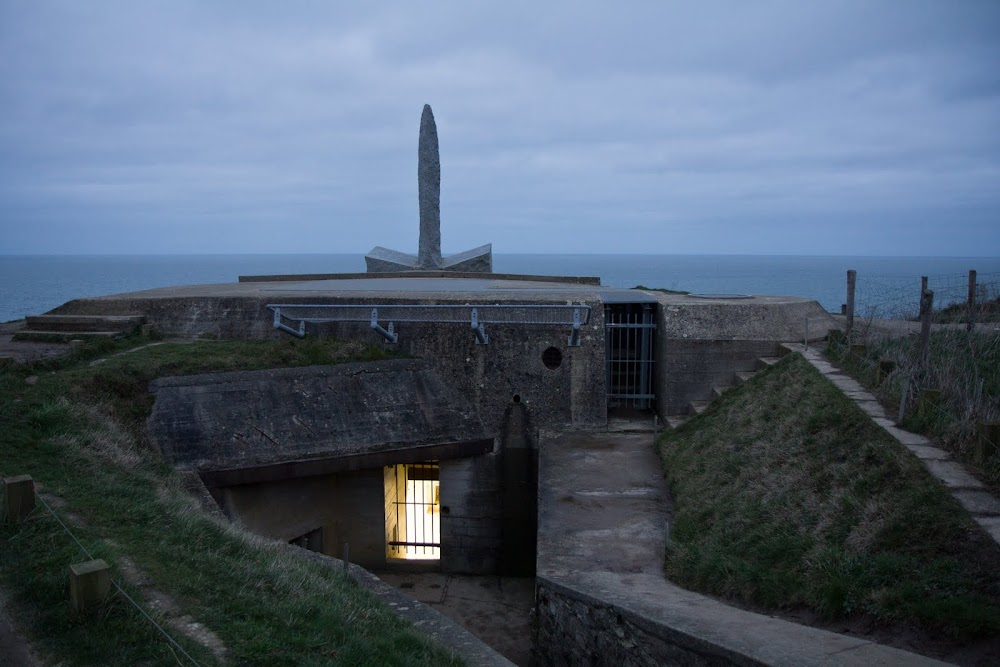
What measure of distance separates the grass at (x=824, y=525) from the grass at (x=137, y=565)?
2.77 meters

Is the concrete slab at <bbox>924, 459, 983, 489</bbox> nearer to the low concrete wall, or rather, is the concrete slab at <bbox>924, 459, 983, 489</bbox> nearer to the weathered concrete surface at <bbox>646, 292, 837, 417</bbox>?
the weathered concrete surface at <bbox>646, 292, 837, 417</bbox>

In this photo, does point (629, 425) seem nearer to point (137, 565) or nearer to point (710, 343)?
point (710, 343)

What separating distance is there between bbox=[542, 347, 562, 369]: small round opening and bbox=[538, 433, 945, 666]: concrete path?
1.07 metres

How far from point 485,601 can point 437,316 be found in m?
4.22

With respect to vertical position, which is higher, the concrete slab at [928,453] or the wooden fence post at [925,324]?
the wooden fence post at [925,324]

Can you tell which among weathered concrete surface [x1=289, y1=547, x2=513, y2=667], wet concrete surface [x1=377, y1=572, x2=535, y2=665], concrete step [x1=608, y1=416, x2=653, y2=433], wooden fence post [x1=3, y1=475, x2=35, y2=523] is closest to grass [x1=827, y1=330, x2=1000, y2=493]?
concrete step [x1=608, y1=416, x2=653, y2=433]

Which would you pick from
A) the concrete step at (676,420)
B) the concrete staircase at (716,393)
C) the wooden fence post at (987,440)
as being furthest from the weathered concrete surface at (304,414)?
the wooden fence post at (987,440)

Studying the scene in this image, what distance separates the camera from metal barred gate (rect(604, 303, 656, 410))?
38.5 feet

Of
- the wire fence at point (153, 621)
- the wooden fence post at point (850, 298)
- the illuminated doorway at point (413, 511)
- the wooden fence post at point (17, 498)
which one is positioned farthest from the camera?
the illuminated doorway at point (413, 511)

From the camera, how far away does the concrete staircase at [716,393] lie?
10.5 metres

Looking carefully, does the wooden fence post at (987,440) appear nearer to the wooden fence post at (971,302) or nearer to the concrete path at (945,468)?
the concrete path at (945,468)

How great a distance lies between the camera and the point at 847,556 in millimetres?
5375

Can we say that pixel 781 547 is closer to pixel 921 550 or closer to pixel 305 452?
pixel 921 550

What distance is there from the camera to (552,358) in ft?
36.5
